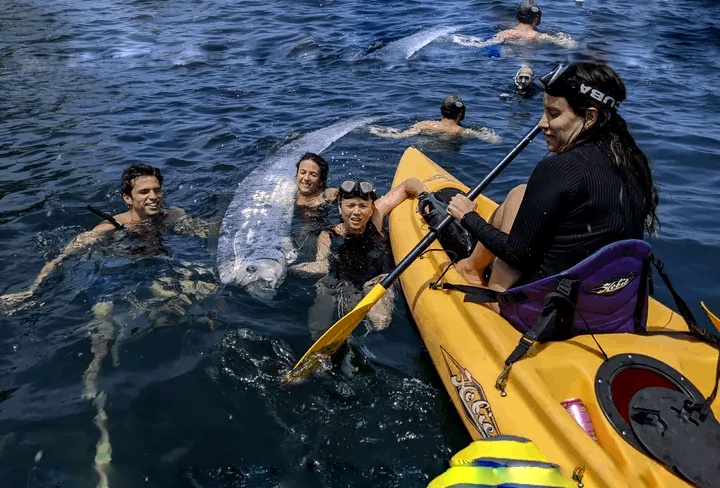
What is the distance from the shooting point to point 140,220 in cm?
626

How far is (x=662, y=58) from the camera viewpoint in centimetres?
1212

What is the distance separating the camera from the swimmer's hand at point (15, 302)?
201 inches

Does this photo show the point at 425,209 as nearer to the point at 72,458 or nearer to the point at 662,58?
the point at 72,458

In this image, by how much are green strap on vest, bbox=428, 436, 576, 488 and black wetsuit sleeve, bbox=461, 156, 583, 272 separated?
135cm

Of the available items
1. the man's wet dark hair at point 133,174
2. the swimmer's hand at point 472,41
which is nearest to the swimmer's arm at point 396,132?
the man's wet dark hair at point 133,174

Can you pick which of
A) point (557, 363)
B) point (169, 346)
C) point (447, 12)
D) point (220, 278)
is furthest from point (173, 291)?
point (447, 12)

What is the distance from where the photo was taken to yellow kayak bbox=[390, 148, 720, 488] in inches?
116

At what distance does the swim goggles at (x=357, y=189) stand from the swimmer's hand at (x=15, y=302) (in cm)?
274

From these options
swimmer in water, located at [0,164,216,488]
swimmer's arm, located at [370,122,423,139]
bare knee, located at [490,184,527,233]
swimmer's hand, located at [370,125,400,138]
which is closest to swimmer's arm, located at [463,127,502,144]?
swimmer's arm, located at [370,122,423,139]

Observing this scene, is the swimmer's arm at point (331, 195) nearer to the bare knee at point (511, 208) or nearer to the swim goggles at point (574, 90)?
the bare knee at point (511, 208)

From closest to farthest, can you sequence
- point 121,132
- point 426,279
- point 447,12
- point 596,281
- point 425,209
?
point 596,281 < point 426,279 < point 425,209 < point 121,132 < point 447,12

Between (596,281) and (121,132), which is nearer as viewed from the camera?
(596,281)

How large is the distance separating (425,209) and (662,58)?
358 inches

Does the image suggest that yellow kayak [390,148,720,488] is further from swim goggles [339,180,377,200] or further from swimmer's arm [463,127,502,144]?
swimmer's arm [463,127,502,144]
